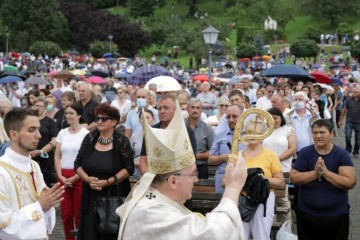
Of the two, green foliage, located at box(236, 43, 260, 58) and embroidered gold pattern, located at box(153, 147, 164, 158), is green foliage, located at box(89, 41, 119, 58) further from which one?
embroidered gold pattern, located at box(153, 147, 164, 158)

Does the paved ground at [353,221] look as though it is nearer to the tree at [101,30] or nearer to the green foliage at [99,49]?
the green foliage at [99,49]

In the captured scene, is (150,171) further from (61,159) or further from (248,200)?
(61,159)

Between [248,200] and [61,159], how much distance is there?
3.01 m

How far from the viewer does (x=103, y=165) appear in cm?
789

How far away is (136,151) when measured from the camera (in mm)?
9938

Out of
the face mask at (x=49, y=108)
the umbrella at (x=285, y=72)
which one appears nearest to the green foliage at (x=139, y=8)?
the umbrella at (x=285, y=72)

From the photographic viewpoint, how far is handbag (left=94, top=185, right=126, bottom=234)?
7531 mm

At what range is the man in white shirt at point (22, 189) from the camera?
5.43m

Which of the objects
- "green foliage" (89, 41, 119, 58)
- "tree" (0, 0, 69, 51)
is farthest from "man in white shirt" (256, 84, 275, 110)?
"tree" (0, 0, 69, 51)

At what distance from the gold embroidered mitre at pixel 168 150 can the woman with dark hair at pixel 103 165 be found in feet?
11.6

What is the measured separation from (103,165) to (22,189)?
2227 millimetres

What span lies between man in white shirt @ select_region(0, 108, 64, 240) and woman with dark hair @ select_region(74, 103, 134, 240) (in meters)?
1.80

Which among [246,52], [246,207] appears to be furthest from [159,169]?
[246,52]

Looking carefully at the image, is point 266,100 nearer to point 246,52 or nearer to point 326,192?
point 326,192
